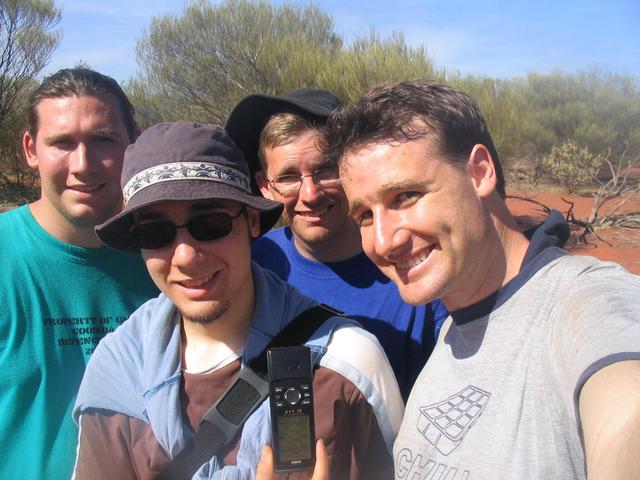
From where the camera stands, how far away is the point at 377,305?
2.29 meters

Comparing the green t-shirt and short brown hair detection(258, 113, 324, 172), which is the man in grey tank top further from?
the green t-shirt

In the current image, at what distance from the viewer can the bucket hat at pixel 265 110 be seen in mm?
2391

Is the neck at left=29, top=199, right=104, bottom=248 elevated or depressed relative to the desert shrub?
elevated

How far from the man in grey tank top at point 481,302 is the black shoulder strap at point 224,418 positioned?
0.43 meters

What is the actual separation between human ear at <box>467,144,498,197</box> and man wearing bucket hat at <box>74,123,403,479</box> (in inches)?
22.2

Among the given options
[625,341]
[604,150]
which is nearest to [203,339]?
[625,341]

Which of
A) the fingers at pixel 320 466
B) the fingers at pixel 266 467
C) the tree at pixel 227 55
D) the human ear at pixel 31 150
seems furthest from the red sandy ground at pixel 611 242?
the fingers at pixel 266 467

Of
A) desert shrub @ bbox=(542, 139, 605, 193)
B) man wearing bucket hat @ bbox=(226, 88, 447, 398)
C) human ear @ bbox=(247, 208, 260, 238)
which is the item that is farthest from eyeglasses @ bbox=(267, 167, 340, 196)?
desert shrub @ bbox=(542, 139, 605, 193)

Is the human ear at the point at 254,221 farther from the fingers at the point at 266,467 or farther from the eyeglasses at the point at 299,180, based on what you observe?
the fingers at the point at 266,467

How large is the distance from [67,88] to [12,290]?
0.88 metres

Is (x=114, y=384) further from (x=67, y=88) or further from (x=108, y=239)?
(x=67, y=88)

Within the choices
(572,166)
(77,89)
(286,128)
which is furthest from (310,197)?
(572,166)

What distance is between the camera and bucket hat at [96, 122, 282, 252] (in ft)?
5.70

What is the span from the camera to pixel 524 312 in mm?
1418
